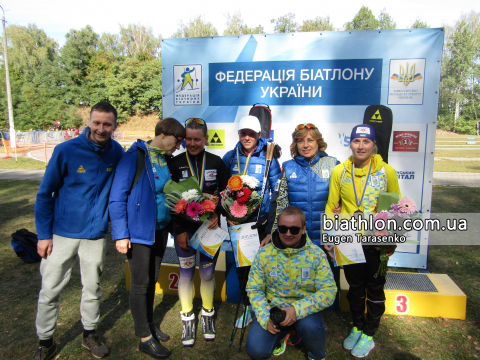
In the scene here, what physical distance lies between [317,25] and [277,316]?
4184 centimetres

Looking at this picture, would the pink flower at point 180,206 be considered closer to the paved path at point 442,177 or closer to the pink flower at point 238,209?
the pink flower at point 238,209

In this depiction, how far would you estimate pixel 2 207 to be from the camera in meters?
7.51

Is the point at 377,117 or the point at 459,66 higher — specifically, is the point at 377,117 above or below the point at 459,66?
below

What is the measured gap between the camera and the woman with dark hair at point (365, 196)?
255cm

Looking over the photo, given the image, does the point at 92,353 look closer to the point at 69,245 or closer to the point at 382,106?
the point at 69,245

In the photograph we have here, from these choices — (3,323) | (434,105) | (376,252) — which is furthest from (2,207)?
(434,105)

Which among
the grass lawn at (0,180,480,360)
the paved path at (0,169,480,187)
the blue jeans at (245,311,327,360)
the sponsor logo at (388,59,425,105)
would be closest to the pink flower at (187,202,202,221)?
the blue jeans at (245,311,327,360)

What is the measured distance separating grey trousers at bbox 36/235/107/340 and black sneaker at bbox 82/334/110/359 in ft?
0.58

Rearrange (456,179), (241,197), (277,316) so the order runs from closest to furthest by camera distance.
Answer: (277,316), (241,197), (456,179)

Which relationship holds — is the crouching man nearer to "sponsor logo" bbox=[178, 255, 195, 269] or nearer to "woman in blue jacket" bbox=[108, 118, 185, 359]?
"sponsor logo" bbox=[178, 255, 195, 269]

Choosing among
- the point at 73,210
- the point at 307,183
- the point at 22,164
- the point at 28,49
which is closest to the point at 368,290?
the point at 307,183

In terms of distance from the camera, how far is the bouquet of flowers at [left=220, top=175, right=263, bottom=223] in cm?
255

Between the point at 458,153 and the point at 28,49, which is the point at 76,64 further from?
the point at 458,153

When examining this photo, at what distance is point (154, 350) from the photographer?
2.60 metres
